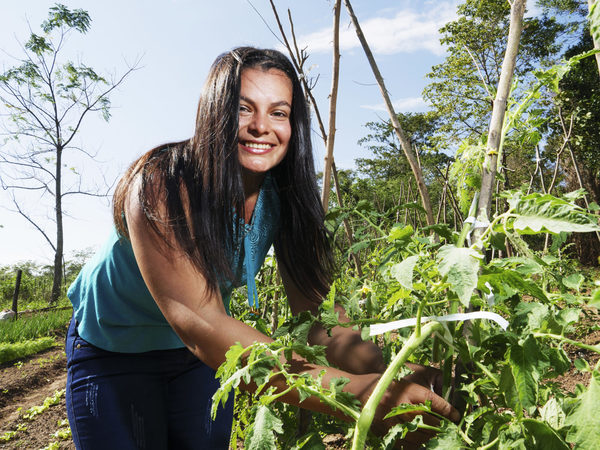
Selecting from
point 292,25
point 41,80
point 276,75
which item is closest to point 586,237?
point 292,25

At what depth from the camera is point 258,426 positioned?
28.3 inches

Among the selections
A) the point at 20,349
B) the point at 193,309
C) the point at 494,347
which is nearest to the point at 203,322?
the point at 193,309

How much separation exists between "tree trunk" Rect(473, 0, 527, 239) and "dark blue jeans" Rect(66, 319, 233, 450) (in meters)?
1.18

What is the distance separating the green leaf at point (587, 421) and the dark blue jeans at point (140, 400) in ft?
→ 4.10

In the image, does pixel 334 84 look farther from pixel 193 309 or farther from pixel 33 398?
pixel 33 398

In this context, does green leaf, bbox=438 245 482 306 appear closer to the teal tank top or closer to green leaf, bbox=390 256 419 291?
green leaf, bbox=390 256 419 291

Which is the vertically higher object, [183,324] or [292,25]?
[292,25]

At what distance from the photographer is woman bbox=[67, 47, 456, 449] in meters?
1.10

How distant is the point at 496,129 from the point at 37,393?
20.4 feet

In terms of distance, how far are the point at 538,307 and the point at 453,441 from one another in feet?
0.86

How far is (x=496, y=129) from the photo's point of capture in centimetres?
86

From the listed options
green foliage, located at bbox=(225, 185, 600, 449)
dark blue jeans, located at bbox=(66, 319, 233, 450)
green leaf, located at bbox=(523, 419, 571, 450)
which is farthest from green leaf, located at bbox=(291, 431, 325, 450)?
dark blue jeans, located at bbox=(66, 319, 233, 450)

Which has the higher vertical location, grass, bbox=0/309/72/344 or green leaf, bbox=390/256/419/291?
green leaf, bbox=390/256/419/291

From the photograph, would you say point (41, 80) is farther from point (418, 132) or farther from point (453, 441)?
point (418, 132)
